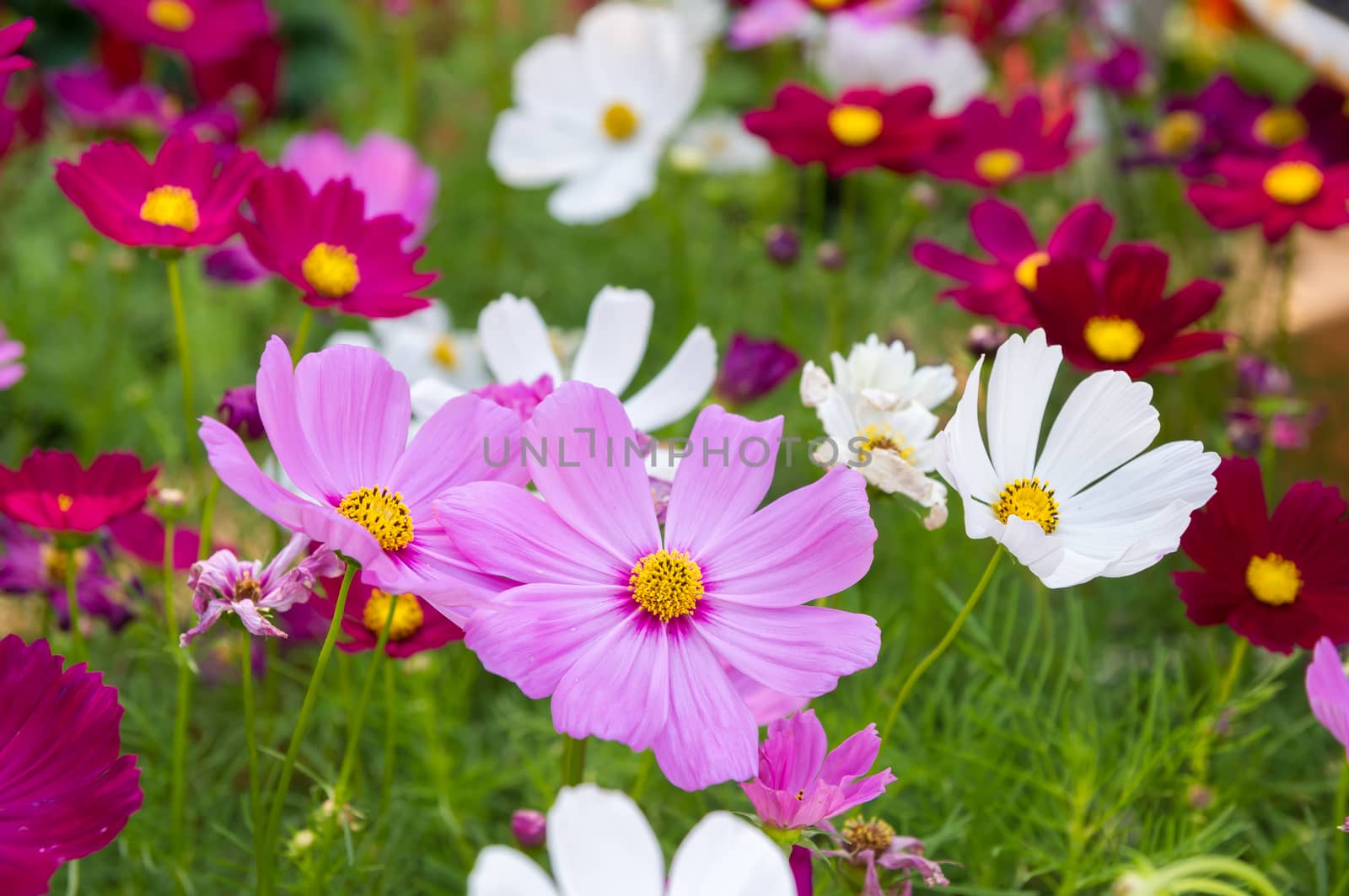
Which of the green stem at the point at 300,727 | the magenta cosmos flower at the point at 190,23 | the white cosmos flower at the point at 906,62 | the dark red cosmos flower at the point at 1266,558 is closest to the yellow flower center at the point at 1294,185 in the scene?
the dark red cosmos flower at the point at 1266,558

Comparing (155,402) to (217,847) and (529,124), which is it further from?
(217,847)

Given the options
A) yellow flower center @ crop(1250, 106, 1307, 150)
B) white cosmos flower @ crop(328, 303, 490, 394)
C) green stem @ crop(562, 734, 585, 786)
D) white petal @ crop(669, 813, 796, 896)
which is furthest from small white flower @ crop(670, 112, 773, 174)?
white petal @ crop(669, 813, 796, 896)

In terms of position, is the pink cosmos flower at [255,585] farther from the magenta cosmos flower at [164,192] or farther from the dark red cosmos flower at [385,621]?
the magenta cosmos flower at [164,192]

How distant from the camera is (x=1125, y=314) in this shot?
0.61m

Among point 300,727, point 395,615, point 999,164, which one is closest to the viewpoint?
point 300,727

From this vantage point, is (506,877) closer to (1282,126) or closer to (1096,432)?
(1096,432)

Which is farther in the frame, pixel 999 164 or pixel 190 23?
pixel 190 23

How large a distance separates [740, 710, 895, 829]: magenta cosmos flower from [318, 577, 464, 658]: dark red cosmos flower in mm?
137

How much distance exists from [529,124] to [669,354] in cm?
27

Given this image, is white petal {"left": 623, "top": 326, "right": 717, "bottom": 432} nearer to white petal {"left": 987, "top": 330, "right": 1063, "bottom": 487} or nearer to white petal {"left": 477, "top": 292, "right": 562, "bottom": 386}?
white petal {"left": 477, "top": 292, "right": 562, "bottom": 386}

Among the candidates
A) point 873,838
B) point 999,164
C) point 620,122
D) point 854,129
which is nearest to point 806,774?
point 873,838

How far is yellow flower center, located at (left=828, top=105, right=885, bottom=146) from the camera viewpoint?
0.82 metres

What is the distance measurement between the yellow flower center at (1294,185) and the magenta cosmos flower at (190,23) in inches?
35.8

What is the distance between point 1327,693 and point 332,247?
18.5 inches
